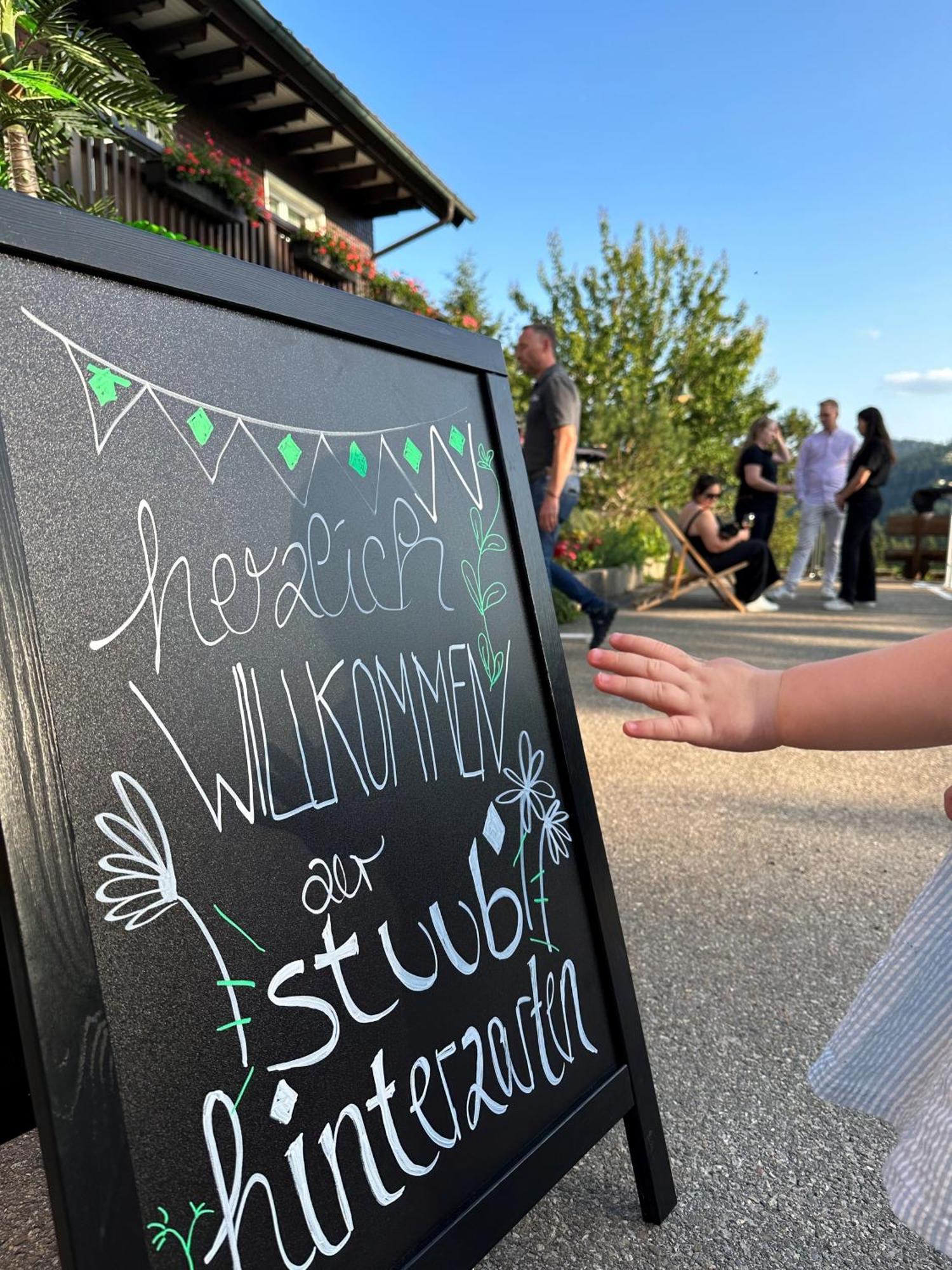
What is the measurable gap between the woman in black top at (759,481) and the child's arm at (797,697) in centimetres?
892

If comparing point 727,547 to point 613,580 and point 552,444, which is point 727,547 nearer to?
point 613,580

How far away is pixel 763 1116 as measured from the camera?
179 cm

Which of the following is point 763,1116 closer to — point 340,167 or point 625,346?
point 340,167

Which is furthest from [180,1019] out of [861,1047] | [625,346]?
[625,346]

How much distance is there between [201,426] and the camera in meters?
1.08

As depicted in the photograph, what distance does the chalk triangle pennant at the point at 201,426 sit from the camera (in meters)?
1.05

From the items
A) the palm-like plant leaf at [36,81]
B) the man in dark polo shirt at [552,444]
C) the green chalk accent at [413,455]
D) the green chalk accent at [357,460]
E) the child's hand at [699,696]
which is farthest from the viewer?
the man in dark polo shirt at [552,444]

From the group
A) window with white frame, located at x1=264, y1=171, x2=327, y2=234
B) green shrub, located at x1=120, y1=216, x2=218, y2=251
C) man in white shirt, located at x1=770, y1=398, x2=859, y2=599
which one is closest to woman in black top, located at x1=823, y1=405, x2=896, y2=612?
man in white shirt, located at x1=770, y1=398, x2=859, y2=599

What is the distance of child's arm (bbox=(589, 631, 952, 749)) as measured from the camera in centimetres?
83

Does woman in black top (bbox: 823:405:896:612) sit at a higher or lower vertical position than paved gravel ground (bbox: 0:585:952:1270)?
higher

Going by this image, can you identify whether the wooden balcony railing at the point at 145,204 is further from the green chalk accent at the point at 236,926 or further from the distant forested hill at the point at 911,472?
the distant forested hill at the point at 911,472

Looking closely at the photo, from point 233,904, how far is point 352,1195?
37cm

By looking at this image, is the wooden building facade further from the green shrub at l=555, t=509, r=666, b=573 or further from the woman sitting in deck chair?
the woman sitting in deck chair

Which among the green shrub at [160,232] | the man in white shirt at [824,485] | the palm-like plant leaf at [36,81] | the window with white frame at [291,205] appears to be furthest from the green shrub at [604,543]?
the palm-like plant leaf at [36,81]
